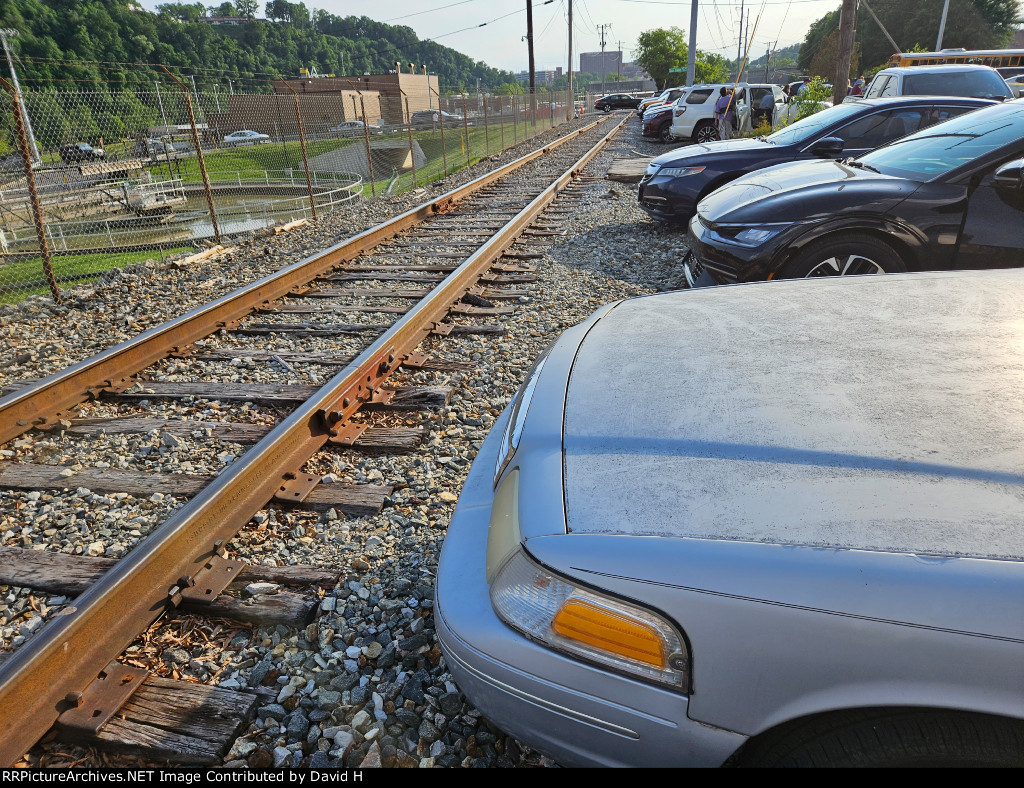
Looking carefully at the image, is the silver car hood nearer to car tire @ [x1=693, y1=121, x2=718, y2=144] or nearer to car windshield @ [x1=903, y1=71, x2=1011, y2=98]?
car windshield @ [x1=903, y1=71, x2=1011, y2=98]

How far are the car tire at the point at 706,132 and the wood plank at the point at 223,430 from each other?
62.4 ft

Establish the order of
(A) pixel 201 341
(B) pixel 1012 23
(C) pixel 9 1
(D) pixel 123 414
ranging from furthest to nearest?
1. (C) pixel 9 1
2. (B) pixel 1012 23
3. (A) pixel 201 341
4. (D) pixel 123 414

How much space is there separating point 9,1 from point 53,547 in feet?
289

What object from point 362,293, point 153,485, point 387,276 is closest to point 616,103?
point 387,276

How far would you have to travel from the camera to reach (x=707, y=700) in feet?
4.24

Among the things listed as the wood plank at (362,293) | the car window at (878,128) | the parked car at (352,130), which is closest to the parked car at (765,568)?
the wood plank at (362,293)

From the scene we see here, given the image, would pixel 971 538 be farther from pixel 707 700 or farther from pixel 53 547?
pixel 53 547

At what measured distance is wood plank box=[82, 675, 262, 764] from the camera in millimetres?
1877

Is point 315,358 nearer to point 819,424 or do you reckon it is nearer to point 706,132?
point 819,424

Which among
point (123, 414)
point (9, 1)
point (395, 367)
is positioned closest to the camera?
point (123, 414)

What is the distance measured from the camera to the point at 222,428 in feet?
12.2

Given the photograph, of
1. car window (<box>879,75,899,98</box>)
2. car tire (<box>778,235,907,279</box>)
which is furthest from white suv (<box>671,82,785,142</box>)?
car tire (<box>778,235,907,279</box>)

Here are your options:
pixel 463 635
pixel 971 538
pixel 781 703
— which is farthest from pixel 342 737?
pixel 971 538

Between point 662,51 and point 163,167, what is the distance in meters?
55.1
